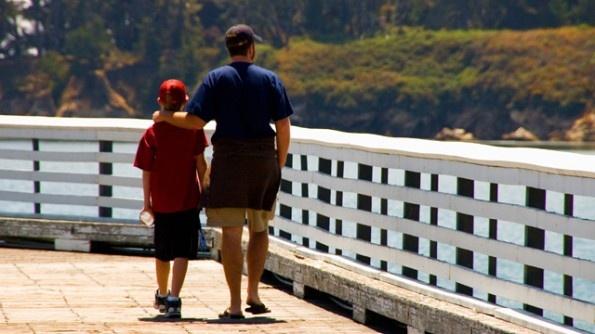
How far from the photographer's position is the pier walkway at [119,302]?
7457mm

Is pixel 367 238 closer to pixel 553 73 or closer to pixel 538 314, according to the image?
pixel 538 314

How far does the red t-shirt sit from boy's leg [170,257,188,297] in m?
0.31

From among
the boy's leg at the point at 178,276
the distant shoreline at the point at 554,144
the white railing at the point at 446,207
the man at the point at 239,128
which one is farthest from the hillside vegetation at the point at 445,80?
the man at the point at 239,128

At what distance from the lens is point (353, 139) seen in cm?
869

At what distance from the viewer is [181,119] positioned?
7.49 m

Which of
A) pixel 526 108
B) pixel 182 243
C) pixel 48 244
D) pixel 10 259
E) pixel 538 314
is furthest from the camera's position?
pixel 526 108

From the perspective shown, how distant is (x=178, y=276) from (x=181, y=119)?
2.98 ft

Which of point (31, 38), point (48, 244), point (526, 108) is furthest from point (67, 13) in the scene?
point (48, 244)

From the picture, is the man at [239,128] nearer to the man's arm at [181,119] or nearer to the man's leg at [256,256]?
the man's arm at [181,119]

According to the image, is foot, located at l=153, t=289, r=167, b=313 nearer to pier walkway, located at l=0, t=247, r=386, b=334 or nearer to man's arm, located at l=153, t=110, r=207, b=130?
pier walkway, located at l=0, t=247, r=386, b=334

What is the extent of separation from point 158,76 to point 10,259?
110m

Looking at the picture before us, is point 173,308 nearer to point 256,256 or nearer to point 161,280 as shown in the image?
point 161,280

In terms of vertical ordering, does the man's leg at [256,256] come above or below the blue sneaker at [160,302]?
above

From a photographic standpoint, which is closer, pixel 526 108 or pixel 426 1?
pixel 526 108
